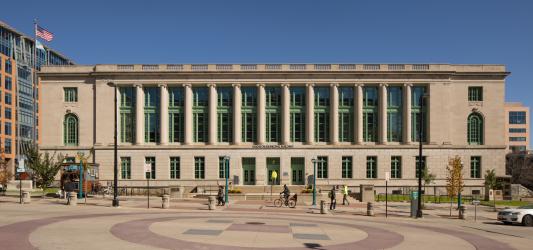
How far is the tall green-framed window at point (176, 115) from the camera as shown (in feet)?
214

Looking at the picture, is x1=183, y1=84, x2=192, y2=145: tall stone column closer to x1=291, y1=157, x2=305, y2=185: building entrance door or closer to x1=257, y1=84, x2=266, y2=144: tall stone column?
x1=257, y1=84, x2=266, y2=144: tall stone column

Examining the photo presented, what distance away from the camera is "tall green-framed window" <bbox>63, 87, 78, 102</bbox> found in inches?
2594

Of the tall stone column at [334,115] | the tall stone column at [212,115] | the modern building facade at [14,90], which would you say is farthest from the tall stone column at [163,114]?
the modern building facade at [14,90]

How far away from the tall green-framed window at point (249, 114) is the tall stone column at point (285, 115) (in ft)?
13.8

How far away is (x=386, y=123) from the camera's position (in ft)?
212

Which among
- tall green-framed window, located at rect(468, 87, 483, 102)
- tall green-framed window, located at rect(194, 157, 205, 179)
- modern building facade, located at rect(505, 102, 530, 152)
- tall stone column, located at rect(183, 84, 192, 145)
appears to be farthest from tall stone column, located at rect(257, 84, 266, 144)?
modern building facade, located at rect(505, 102, 530, 152)

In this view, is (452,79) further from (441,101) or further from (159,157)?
(159,157)

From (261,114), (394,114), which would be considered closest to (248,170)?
(261,114)

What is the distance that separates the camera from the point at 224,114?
65.4m

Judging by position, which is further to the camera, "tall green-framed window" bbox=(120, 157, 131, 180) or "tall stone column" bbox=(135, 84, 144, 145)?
"tall green-framed window" bbox=(120, 157, 131, 180)

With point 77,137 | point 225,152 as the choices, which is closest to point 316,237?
point 225,152

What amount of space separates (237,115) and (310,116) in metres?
10.8

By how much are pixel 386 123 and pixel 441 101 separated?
28.4 ft

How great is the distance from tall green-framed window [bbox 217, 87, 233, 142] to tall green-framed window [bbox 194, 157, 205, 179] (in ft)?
13.4
